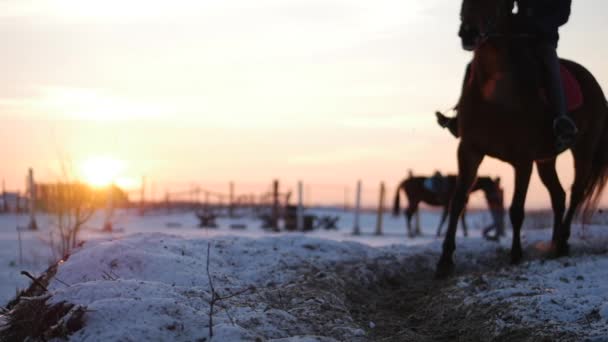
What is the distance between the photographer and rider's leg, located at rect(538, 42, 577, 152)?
5156 millimetres

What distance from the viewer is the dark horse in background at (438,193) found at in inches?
704

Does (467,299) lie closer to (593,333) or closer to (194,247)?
(593,333)

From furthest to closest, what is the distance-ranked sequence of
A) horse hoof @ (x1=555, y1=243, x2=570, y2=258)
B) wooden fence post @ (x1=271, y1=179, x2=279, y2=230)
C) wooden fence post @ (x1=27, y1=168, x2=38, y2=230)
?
wooden fence post @ (x1=271, y1=179, x2=279, y2=230)
wooden fence post @ (x1=27, y1=168, x2=38, y2=230)
horse hoof @ (x1=555, y1=243, x2=570, y2=258)

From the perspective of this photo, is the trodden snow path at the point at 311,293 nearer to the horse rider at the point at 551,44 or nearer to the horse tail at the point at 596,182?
the horse tail at the point at 596,182

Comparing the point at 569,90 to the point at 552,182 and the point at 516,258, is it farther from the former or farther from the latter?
the point at 516,258

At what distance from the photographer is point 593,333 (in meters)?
2.76

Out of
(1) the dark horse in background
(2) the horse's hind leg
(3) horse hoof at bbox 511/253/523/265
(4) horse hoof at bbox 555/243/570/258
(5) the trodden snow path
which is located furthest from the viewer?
(1) the dark horse in background

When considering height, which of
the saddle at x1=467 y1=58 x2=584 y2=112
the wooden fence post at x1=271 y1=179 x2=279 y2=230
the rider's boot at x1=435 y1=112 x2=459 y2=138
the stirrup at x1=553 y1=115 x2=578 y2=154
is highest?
the saddle at x1=467 y1=58 x2=584 y2=112

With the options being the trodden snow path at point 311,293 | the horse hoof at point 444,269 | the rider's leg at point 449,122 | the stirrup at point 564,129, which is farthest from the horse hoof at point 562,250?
the rider's leg at point 449,122

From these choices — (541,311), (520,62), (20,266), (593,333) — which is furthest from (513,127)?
(20,266)

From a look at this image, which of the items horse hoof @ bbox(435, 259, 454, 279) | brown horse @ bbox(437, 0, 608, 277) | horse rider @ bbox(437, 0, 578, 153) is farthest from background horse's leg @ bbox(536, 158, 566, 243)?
horse hoof @ bbox(435, 259, 454, 279)

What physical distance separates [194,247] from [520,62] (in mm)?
3306

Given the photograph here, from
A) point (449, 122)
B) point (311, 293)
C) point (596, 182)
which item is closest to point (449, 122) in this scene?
point (449, 122)

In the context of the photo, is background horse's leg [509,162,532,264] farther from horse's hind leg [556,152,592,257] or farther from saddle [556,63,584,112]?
saddle [556,63,584,112]
